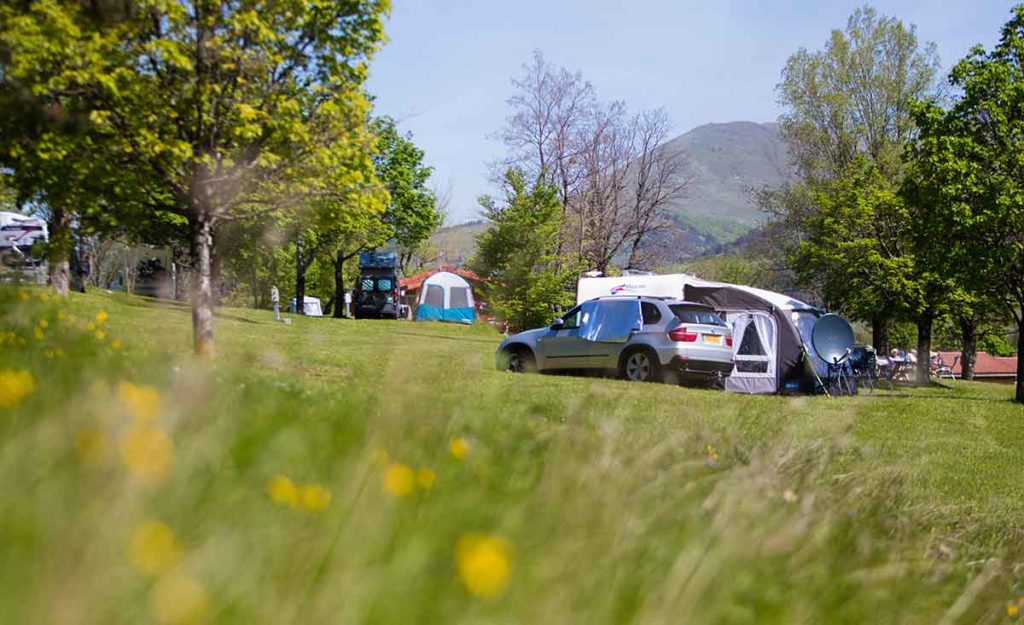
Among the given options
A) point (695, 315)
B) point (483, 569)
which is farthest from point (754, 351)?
point (483, 569)

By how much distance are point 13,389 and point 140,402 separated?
0.30 metres

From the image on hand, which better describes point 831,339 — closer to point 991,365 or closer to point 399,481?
point 399,481

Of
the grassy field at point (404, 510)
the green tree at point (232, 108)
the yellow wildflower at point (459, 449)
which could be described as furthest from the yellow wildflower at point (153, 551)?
the green tree at point (232, 108)

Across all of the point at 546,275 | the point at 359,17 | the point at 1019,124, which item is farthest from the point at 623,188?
the point at 359,17

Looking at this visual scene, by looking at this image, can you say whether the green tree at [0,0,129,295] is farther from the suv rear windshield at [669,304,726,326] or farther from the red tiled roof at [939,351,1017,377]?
the red tiled roof at [939,351,1017,377]

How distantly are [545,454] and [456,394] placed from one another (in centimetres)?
45

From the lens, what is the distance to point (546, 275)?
3478 cm

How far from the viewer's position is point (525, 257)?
35.7 meters

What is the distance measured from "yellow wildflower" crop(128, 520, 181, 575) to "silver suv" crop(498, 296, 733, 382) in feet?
45.7

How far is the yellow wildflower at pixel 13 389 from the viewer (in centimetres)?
196

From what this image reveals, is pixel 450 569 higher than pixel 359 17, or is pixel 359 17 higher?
pixel 359 17

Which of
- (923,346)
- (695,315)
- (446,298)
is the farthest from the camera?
(446,298)

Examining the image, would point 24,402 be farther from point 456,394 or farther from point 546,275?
point 546,275

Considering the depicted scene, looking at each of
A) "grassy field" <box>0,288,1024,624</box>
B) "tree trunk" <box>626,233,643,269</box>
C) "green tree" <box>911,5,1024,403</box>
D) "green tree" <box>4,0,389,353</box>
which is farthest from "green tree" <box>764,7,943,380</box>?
"grassy field" <box>0,288,1024,624</box>
